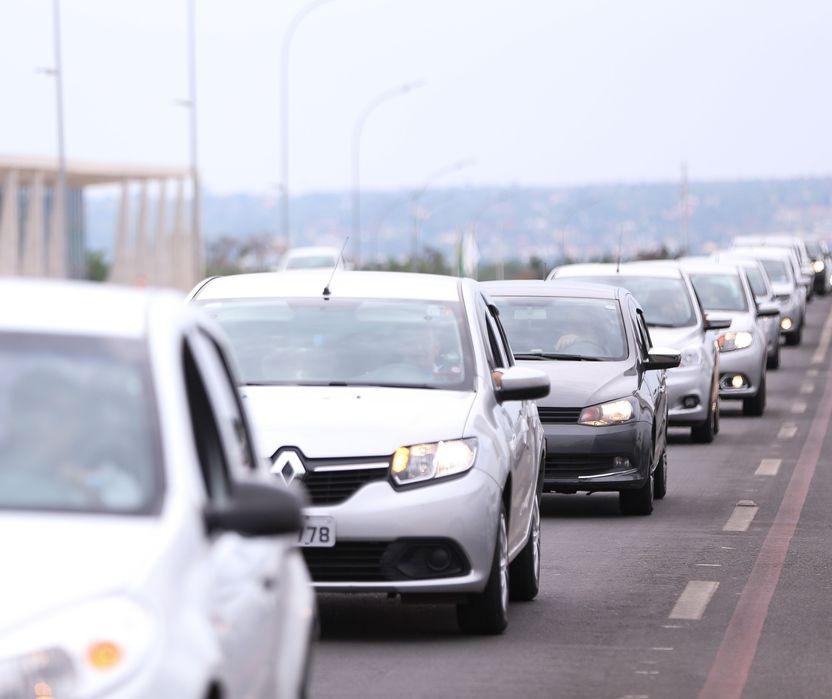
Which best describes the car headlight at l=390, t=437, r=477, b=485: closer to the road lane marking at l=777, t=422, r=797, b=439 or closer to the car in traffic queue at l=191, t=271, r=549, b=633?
the car in traffic queue at l=191, t=271, r=549, b=633

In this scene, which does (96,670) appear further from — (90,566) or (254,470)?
(254,470)

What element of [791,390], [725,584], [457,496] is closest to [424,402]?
[457,496]

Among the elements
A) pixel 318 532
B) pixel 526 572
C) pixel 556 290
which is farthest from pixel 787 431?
pixel 318 532

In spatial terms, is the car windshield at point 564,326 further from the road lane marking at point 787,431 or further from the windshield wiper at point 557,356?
the road lane marking at point 787,431

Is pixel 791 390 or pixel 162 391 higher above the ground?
pixel 162 391

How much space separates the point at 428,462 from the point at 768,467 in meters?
9.68

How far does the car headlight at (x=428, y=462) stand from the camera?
28.3 ft

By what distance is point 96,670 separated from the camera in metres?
3.82

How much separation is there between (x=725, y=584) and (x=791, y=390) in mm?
19364

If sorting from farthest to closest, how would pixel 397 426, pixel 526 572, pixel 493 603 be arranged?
pixel 526 572 → pixel 493 603 → pixel 397 426

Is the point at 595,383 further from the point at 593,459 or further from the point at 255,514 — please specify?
the point at 255,514

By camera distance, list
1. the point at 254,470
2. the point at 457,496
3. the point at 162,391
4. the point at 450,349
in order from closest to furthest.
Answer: the point at 162,391 → the point at 254,470 → the point at 457,496 → the point at 450,349

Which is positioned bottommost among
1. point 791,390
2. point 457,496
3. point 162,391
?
point 791,390

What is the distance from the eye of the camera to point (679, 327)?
2047 cm
